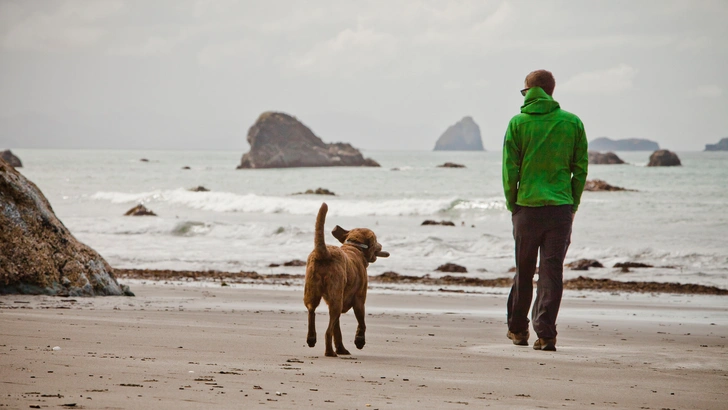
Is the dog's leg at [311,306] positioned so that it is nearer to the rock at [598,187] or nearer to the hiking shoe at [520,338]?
the hiking shoe at [520,338]

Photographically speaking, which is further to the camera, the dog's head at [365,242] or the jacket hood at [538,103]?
the dog's head at [365,242]

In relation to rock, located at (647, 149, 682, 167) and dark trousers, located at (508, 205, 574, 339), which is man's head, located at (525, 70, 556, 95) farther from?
rock, located at (647, 149, 682, 167)

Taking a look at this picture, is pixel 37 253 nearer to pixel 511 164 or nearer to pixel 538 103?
pixel 511 164

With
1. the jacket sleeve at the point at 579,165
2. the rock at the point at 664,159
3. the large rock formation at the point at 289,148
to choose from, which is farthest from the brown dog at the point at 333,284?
the large rock formation at the point at 289,148

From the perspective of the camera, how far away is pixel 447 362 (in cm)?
578

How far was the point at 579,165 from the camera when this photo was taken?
21.4ft

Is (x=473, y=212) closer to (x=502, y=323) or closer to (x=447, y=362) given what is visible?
(x=502, y=323)

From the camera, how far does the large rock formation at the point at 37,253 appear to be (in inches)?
363

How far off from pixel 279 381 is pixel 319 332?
132 inches

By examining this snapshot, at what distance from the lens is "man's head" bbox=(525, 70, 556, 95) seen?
6719 mm

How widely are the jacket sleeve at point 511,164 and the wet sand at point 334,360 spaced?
122 cm

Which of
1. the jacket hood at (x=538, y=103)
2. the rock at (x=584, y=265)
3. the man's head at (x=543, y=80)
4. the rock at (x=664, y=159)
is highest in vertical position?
the rock at (x=664, y=159)

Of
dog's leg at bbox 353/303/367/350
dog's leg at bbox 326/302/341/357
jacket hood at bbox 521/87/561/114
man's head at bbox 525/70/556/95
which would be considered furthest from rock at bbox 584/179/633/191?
dog's leg at bbox 326/302/341/357

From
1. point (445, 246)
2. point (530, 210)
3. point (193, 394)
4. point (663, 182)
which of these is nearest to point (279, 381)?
point (193, 394)
